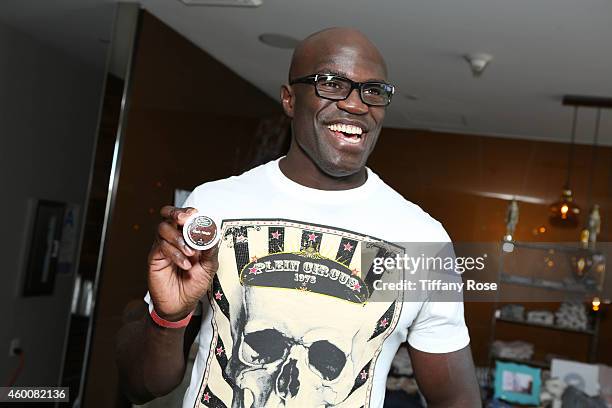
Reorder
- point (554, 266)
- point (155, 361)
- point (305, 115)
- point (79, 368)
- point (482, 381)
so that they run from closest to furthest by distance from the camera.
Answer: point (155, 361) < point (305, 115) < point (79, 368) < point (554, 266) < point (482, 381)

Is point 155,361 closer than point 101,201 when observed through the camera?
Yes

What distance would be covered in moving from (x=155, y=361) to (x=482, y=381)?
369cm

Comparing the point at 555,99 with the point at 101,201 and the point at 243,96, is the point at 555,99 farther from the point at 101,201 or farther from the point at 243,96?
the point at 101,201

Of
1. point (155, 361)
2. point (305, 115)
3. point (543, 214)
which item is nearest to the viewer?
point (155, 361)

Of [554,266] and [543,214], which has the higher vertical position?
[543,214]

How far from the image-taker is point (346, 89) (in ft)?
3.69

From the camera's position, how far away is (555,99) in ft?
12.6

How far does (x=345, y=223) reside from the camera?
111 cm

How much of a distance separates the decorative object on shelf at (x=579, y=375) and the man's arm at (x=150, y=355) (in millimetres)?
3121

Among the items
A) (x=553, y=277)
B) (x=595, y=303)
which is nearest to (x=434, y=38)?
(x=553, y=277)

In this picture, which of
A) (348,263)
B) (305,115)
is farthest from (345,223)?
(305,115)

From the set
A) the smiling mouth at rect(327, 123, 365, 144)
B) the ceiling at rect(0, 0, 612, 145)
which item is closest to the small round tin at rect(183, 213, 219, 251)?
the smiling mouth at rect(327, 123, 365, 144)

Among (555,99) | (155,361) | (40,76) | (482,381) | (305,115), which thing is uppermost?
(555,99)

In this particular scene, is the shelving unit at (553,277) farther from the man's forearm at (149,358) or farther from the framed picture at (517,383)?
the man's forearm at (149,358)
